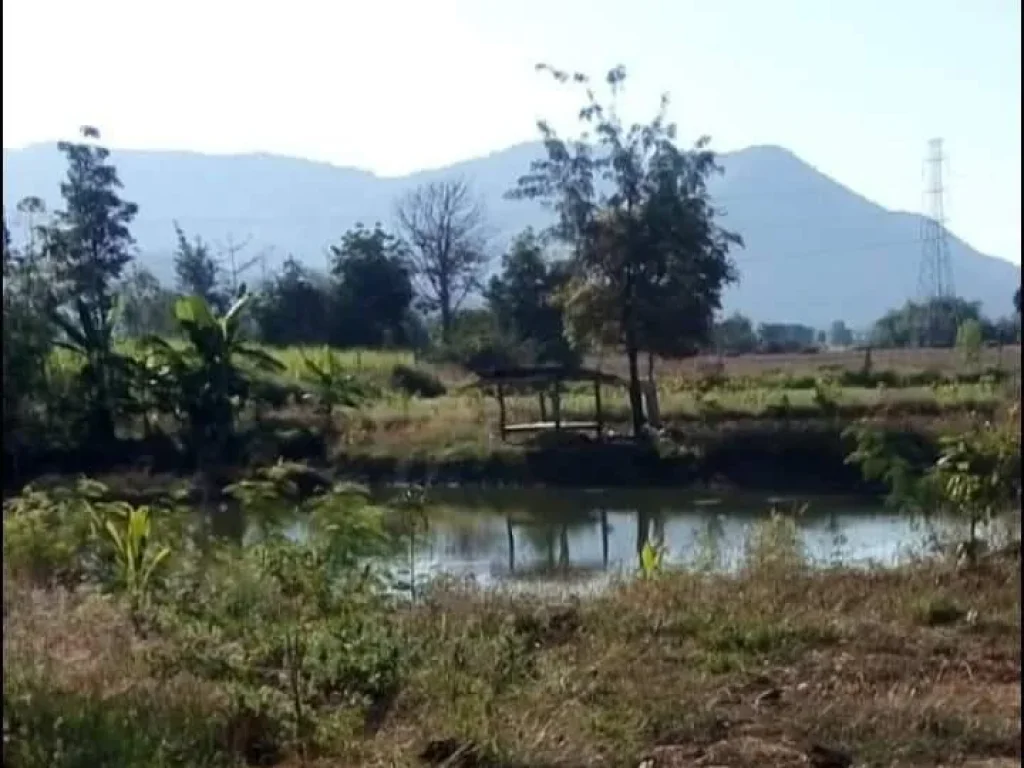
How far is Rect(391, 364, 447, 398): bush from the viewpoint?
21312mm

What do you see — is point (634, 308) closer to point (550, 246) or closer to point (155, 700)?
point (550, 246)

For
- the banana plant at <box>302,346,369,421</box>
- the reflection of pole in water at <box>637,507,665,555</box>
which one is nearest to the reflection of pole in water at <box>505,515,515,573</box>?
the reflection of pole in water at <box>637,507,665,555</box>

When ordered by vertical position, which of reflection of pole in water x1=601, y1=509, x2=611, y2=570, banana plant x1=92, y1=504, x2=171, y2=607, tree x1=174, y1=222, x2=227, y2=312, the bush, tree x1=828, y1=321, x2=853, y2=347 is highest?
tree x1=174, y1=222, x2=227, y2=312

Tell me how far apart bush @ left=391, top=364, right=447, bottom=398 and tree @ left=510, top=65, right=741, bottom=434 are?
3.22 m

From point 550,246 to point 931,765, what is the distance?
17442 millimetres

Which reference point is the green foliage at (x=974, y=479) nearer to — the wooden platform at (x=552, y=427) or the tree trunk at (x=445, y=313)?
the wooden platform at (x=552, y=427)

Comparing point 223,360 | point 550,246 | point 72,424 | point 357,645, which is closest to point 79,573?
point 357,645

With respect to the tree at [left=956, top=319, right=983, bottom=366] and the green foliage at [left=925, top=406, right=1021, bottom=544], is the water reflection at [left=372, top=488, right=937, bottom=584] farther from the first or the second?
the tree at [left=956, top=319, right=983, bottom=366]

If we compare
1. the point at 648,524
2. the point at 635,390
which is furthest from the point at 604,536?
the point at 635,390

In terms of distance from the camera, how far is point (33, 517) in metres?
5.75

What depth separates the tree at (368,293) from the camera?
2495cm

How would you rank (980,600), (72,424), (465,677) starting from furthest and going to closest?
(72,424), (980,600), (465,677)

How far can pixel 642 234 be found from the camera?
18672 mm

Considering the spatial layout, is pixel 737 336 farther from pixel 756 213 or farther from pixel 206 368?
pixel 756 213
